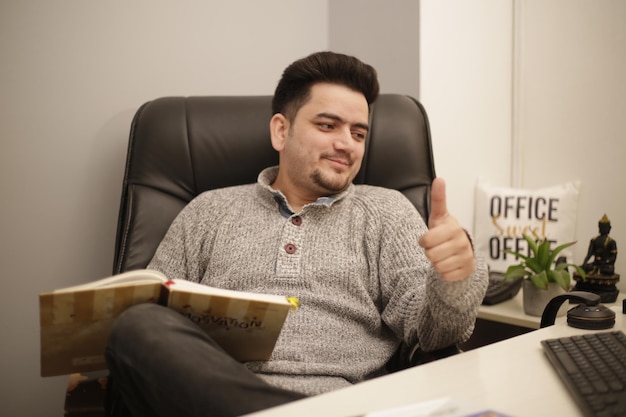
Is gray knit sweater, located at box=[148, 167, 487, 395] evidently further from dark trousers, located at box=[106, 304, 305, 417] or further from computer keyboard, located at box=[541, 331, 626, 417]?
dark trousers, located at box=[106, 304, 305, 417]

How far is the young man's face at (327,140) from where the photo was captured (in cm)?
141

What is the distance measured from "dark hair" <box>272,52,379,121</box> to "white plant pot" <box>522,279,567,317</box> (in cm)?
73

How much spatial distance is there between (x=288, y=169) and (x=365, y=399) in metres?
0.89

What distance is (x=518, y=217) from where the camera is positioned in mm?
2010

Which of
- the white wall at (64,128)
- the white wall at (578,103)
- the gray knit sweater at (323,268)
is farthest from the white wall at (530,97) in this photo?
the white wall at (64,128)

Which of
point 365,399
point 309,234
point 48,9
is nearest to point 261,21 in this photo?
point 48,9

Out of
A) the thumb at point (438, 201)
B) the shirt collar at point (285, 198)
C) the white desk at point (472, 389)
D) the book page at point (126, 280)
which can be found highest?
the thumb at point (438, 201)

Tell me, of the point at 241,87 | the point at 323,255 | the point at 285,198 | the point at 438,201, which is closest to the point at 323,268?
the point at 323,255

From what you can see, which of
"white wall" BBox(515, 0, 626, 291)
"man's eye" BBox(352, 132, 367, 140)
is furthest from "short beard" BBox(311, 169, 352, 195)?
"white wall" BBox(515, 0, 626, 291)

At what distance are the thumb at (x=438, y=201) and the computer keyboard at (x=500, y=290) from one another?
0.92 metres

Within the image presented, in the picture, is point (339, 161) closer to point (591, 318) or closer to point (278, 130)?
point (278, 130)

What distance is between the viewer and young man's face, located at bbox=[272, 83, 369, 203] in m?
1.41

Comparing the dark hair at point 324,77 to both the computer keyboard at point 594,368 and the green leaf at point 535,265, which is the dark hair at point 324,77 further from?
the computer keyboard at point 594,368

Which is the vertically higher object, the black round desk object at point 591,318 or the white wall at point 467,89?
the white wall at point 467,89
